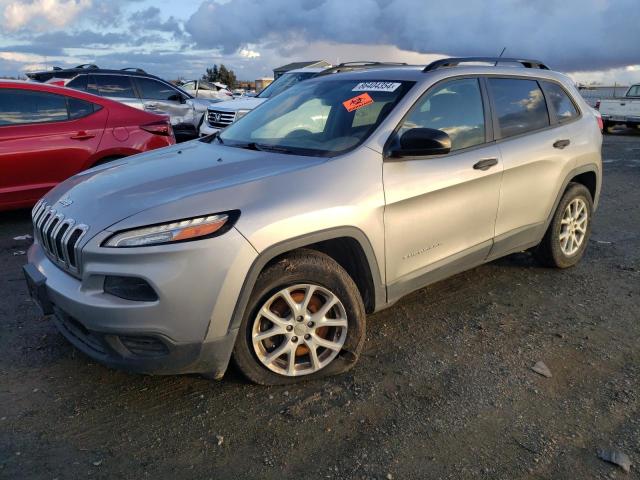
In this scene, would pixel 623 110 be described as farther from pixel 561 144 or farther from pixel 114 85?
pixel 561 144

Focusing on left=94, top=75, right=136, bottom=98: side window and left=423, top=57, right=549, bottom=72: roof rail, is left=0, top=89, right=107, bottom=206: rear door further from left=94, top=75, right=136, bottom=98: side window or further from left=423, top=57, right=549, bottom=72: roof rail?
left=94, top=75, right=136, bottom=98: side window

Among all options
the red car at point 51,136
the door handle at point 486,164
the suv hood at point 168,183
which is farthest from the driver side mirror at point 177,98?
the door handle at point 486,164

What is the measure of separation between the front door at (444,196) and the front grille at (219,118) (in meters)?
6.22

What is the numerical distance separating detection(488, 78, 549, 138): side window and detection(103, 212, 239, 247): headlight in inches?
95.3

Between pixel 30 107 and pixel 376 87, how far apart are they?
4.26 m

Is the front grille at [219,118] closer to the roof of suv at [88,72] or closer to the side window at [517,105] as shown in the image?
the roof of suv at [88,72]

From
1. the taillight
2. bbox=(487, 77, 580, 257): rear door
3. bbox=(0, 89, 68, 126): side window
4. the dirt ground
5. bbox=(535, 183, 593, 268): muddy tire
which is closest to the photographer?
the dirt ground

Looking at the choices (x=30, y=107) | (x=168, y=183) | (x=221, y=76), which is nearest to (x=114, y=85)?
(x=30, y=107)

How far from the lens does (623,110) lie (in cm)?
1845

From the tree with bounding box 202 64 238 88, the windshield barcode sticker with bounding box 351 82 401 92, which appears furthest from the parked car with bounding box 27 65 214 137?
the tree with bounding box 202 64 238 88

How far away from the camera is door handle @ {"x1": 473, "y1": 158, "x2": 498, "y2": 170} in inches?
148

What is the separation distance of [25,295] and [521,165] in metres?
3.83

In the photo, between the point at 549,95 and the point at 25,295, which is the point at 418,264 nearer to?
the point at 549,95

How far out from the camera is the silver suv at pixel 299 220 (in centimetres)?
262
